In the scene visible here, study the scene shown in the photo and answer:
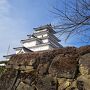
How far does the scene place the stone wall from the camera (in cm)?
897

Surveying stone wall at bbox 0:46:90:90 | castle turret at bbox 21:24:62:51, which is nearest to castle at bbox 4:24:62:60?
castle turret at bbox 21:24:62:51

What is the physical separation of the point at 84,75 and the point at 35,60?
9.35 feet

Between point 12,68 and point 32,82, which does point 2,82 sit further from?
point 32,82

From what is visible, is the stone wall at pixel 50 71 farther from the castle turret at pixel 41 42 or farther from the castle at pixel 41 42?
the castle turret at pixel 41 42

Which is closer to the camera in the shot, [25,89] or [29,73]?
[25,89]

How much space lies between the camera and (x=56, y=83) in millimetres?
9328

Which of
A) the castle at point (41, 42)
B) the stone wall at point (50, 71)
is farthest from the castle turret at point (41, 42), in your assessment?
the stone wall at point (50, 71)

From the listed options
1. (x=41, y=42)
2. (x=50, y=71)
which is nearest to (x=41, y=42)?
(x=41, y=42)

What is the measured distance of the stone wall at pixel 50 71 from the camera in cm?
897

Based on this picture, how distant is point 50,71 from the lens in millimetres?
9789

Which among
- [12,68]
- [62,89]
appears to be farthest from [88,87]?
[12,68]

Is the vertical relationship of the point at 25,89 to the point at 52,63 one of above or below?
below

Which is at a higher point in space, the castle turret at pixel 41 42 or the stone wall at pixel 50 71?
the castle turret at pixel 41 42

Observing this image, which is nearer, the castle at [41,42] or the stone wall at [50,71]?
the stone wall at [50,71]
